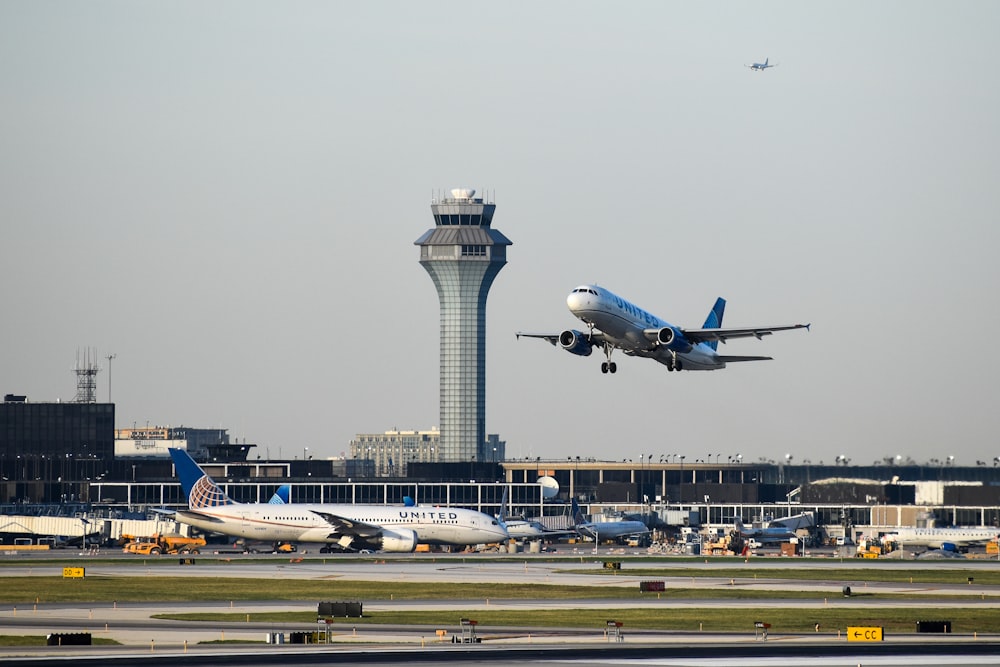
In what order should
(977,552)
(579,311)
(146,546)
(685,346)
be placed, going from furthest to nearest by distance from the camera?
1. (977,552)
2. (146,546)
3. (685,346)
4. (579,311)

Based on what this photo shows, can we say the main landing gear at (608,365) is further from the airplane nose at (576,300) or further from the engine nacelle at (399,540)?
the engine nacelle at (399,540)

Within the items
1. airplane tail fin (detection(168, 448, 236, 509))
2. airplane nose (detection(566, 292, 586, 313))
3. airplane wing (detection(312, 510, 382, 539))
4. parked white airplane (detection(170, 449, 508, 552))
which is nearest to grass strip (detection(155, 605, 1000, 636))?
airplane nose (detection(566, 292, 586, 313))

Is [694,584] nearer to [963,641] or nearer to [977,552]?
[963,641]

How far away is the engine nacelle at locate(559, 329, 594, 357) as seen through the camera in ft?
330

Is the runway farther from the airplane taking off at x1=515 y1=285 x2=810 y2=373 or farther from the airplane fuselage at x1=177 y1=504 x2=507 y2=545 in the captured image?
the airplane fuselage at x1=177 y1=504 x2=507 y2=545

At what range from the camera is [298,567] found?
128 m

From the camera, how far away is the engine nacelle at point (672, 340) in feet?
339

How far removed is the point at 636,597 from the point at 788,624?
1928 centimetres

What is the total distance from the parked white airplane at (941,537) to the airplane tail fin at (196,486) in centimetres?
7786

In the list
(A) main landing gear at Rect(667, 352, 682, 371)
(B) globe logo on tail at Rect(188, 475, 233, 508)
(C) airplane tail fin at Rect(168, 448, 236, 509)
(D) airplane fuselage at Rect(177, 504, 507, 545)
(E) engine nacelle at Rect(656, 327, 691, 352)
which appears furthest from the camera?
(C) airplane tail fin at Rect(168, 448, 236, 509)

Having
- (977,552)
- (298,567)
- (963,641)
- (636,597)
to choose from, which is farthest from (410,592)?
(977,552)

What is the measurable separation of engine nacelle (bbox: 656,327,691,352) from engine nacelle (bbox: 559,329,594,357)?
5.10 meters

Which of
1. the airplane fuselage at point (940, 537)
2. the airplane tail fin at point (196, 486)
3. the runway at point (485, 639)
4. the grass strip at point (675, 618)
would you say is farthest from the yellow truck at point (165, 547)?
the airplane fuselage at point (940, 537)

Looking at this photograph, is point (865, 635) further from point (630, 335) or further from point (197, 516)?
point (197, 516)
